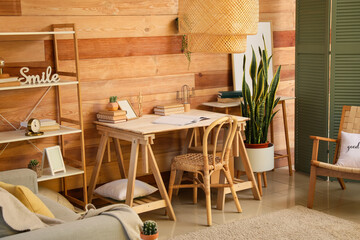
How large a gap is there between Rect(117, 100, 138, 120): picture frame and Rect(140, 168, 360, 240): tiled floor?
0.81 metres

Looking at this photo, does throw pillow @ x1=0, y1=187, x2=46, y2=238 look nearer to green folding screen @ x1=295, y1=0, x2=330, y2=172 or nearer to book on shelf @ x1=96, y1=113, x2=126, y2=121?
book on shelf @ x1=96, y1=113, x2=126, y2=121

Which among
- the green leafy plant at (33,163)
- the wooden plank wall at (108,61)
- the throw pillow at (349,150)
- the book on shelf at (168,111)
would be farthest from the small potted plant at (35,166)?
the throw pillow at (349,150)

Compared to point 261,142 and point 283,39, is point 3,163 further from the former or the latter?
point 283,39

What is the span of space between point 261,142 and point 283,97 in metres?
0.66

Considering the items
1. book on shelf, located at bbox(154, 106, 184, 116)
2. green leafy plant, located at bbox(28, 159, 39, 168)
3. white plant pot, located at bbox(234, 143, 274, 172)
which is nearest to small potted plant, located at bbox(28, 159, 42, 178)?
green leafy plant, located at bbox(28, 159, 39, 168)

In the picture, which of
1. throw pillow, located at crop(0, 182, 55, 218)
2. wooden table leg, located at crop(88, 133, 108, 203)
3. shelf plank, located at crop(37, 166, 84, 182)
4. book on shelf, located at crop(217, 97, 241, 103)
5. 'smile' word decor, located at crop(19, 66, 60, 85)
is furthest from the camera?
book on shelf, located at crop(217, 97, 241, 103)

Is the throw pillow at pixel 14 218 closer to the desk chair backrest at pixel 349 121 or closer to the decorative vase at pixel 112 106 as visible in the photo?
the decorative vase at pixel 112 106

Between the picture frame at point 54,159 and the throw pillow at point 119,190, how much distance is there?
401 mm

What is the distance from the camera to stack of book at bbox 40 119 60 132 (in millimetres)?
3935

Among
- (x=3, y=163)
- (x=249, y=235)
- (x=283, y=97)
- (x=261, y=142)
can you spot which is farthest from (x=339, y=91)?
(x=3, y=163)

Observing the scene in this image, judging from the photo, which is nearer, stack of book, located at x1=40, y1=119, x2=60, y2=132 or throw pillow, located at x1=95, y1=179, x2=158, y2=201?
stack of book, located at x1=40, y1=119, x2=60, y2=132

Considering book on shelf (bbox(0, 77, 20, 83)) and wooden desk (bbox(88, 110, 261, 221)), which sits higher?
book on shelf (bbox(0, 77, 20, 83))

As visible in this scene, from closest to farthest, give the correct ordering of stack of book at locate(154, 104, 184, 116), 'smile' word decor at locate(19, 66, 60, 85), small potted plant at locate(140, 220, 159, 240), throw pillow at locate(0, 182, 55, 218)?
1. small potted plant at locate(140, 220, 159, 240)
2. throw pillow at locate(0, 182, 55, 218)
3. 'smile' word decor at locate(19, 66, 60, 85)
4. stack of book at locate(154, 104, 184, 116)

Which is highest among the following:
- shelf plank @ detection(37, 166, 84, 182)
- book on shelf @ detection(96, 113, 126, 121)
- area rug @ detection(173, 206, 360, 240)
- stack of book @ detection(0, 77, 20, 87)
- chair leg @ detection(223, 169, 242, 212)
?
stack of book @ detection(0, 77, 20, 87)
